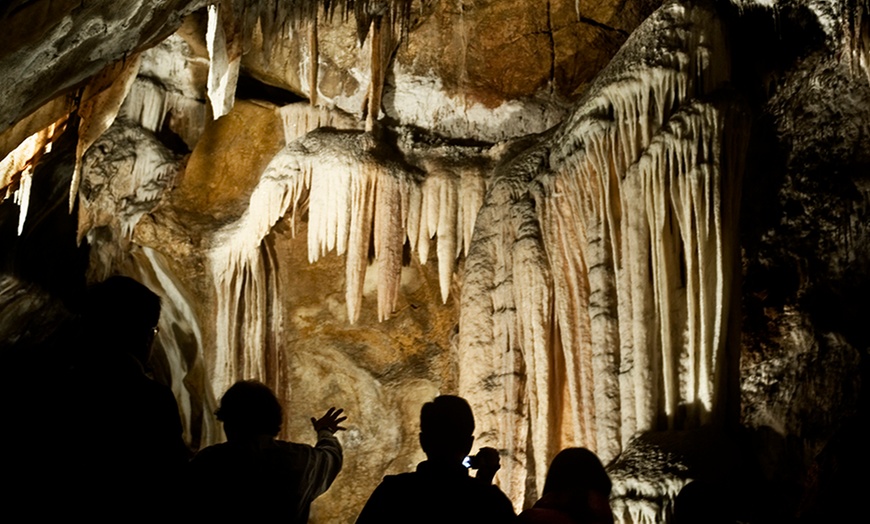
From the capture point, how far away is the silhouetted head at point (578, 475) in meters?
2.73

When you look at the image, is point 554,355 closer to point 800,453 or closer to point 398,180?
point 800,453

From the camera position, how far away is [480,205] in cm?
652

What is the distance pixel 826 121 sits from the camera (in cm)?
502

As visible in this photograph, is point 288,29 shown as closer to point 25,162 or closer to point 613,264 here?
point 25,162

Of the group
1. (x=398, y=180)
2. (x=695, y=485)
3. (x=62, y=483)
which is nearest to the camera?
(x=62, y=483)

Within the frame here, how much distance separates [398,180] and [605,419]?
2807 mm

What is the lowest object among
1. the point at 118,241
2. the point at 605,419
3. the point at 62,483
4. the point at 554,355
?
the point at 62,483

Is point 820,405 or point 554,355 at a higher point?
point 554,355

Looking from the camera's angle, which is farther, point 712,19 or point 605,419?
point 712,19

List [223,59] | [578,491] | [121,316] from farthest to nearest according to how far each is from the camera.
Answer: [223,59]
[578,491]
[121,316]

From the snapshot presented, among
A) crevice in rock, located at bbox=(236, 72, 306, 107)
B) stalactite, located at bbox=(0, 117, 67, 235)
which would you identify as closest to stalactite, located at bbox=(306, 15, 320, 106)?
crevice in rock, located at bbox=(236, 72, 306, 107)

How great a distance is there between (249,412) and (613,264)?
2708 millimetres

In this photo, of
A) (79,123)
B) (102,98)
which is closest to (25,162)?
(79,123)

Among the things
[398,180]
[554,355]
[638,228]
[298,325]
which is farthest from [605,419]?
[298,325]
